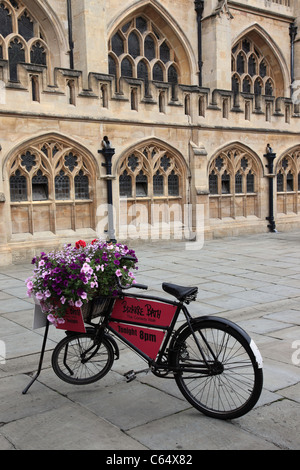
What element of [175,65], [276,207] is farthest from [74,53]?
[276,207]

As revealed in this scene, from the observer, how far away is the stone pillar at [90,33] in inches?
557

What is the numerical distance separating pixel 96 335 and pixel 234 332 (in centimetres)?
124

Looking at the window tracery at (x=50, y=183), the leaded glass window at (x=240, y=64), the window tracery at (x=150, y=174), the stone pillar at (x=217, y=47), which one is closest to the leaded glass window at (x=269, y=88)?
the leaded glass window at (x=240, y=64)

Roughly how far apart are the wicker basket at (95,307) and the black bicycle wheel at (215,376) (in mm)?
703

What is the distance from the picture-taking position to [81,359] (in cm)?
418

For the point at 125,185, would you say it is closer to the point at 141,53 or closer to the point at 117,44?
the point at 117,44

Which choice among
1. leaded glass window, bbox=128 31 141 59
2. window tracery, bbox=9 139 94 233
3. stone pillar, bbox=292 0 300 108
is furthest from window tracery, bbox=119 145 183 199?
stone pillar, bbox=292 0 300 108

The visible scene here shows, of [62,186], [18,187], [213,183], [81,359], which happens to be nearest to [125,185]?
[62,186]

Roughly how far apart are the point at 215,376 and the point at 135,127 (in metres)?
10.2

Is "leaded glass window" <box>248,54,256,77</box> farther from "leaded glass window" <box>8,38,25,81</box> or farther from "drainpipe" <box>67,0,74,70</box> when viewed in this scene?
"leaded glass window" <box>8,38,25,81</box>

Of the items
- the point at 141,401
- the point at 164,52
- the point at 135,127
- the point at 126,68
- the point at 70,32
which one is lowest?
the point at 141,401

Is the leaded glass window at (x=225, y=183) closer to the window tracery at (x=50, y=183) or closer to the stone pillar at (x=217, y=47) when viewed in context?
the stone pillar at (x=217, y=47)

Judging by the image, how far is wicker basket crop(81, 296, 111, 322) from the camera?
12.8 ft

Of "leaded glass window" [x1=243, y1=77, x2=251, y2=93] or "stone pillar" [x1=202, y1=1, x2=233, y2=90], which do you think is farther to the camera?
"leaded glass window" [x1=243, y1=77, x2=251, y2=93]
